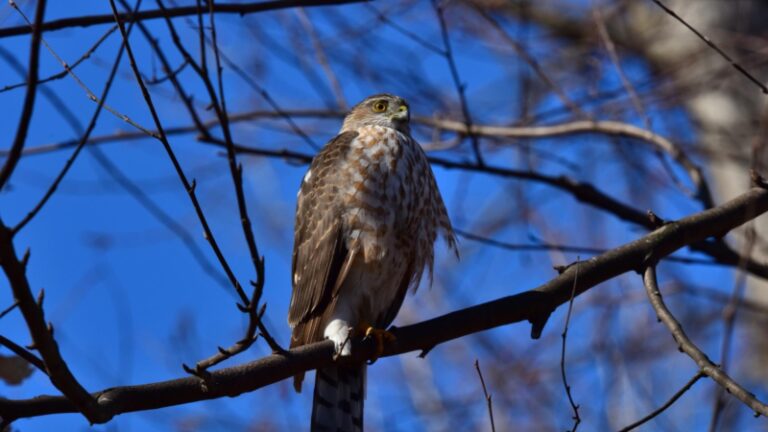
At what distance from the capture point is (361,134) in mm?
4797

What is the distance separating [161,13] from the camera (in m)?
4.01

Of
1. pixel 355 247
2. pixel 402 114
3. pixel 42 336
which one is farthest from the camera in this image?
pixel 402 114

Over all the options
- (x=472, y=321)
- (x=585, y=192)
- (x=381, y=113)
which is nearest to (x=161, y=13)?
(x=381, y=113)

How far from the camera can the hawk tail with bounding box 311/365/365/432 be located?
4.41m

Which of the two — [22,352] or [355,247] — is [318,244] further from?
[22,352]

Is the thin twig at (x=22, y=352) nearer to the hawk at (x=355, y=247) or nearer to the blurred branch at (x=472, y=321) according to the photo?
the blurred branch at (x=472, y=321)

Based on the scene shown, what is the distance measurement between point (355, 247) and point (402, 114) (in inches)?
48.0

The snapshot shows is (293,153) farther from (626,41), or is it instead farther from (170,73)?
(626,41)

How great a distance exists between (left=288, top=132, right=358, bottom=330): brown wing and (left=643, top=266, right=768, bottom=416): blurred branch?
136 cm

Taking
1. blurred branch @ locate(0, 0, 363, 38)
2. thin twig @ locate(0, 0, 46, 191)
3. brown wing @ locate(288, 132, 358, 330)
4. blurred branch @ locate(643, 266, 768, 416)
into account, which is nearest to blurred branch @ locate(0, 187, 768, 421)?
blurred branch @ locate(643, 266, 768, 416)

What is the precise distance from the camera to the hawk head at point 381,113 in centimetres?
518

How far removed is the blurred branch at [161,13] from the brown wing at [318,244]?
0.74 meters

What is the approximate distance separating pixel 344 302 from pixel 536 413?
190 inches

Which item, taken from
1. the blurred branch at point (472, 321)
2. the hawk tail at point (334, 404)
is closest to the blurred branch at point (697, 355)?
the blurred branch at point (472, 321)
